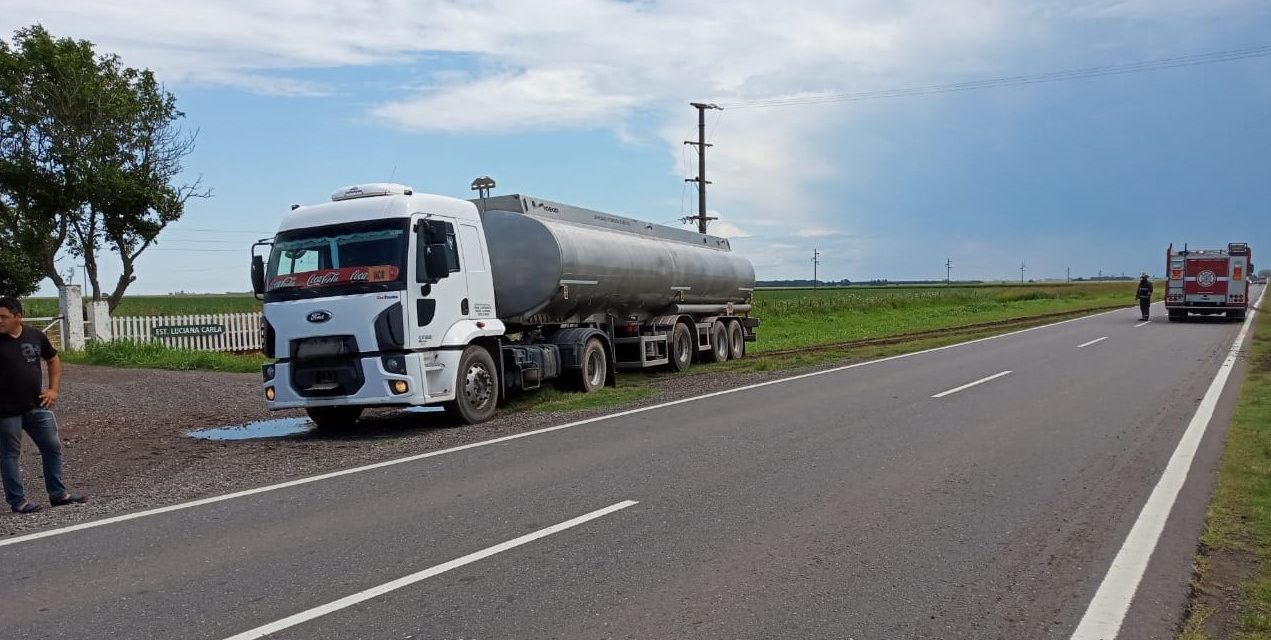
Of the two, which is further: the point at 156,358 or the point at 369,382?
the point at 156,358

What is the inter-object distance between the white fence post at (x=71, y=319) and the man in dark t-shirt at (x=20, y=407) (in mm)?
17708

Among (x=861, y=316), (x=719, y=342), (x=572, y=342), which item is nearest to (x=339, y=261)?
(x=572, y=342)

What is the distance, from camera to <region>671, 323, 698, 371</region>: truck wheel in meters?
20.3

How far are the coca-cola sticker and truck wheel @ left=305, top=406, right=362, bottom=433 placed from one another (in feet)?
6.00

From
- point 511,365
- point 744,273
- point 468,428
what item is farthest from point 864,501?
point 744,273

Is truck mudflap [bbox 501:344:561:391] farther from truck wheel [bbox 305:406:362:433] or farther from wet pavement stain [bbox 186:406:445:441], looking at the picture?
truck wheel [bbox 305:406:362:433]

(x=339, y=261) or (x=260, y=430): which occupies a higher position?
(x=339, y=261)

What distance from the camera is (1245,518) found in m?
6.51

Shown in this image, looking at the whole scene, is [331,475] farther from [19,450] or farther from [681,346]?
[681,346]

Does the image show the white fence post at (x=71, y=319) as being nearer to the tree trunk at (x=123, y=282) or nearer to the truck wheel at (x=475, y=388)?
the tree trunk at (x=123, y=282)

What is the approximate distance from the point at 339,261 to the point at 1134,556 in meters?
9.33

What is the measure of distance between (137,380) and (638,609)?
16.0 meters

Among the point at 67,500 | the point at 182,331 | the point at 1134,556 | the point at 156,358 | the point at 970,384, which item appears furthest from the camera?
the point at 182,331

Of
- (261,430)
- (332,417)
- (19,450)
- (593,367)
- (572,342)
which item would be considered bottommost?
(261,430)
